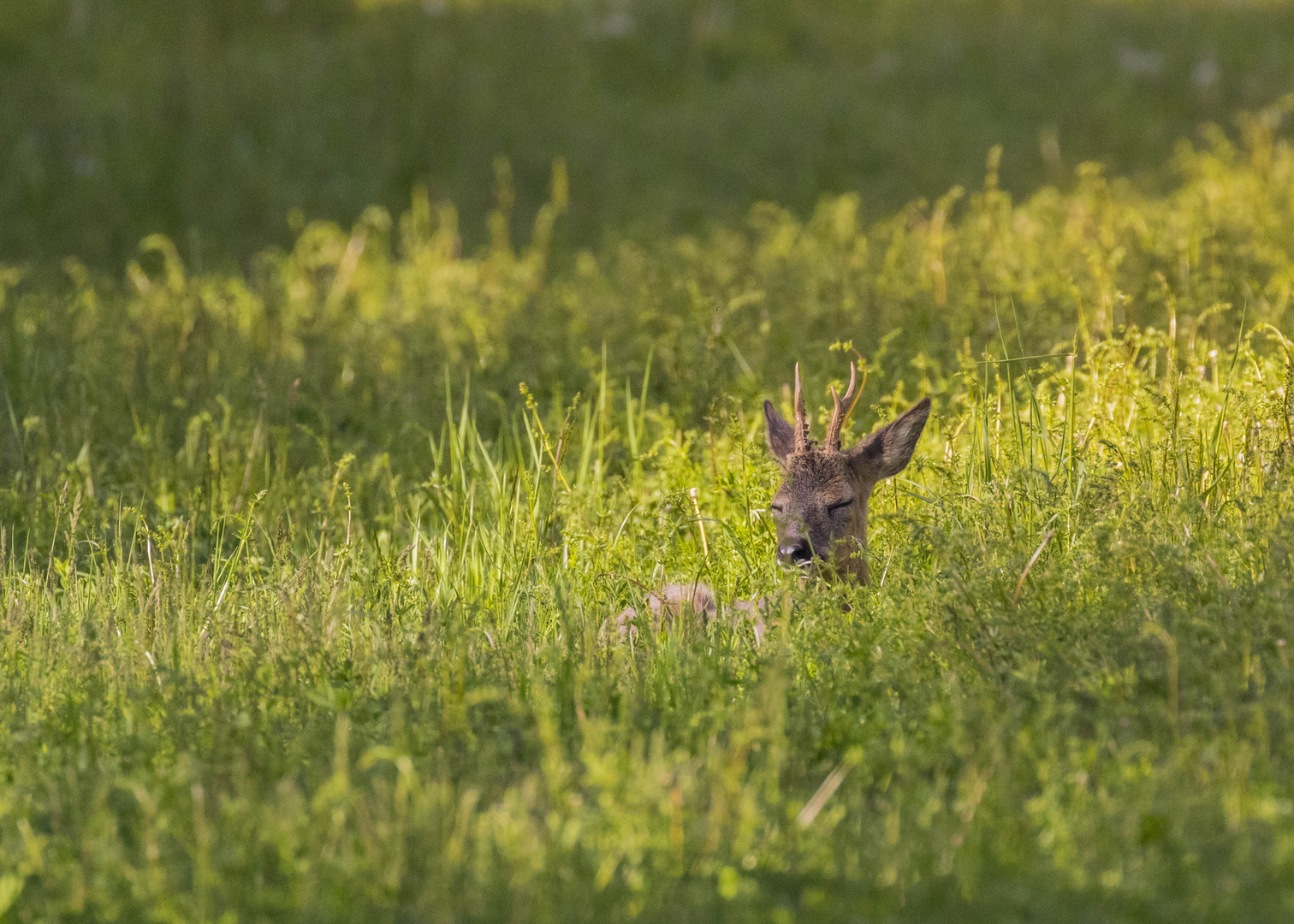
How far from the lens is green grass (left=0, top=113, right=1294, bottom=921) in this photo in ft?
9.92

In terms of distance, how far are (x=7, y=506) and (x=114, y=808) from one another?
3215 millimetres

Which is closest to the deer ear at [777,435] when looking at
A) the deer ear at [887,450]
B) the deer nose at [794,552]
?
the deer ear at [887,450]

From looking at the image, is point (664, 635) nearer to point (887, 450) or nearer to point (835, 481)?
point (835, 481)

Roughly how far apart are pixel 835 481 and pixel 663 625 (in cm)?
89

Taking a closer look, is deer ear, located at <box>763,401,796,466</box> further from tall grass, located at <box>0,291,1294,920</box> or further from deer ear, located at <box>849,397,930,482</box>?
deer ear, located at <box>849,397,930,482</box>

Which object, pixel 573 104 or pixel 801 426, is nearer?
pixel 801 426

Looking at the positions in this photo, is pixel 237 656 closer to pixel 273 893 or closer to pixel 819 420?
pixel 273 893

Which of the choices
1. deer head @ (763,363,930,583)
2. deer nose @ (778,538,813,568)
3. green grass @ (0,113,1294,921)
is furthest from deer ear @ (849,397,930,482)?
deer nose @ (778,538,813,568)

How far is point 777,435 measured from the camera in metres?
5.44

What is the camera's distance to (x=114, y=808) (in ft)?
11.3

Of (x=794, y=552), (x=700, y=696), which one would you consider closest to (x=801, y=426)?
(x=794, y=552)

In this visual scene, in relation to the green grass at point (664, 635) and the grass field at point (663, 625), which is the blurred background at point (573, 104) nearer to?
the grass field at point (663, 625)

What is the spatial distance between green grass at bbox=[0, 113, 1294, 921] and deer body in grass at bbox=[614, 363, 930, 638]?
0.41ft

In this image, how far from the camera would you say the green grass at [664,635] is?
9.92 ft
